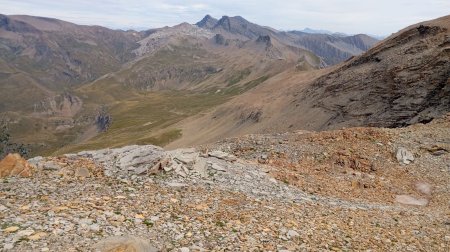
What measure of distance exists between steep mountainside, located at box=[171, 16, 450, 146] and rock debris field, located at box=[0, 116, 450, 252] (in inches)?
1094

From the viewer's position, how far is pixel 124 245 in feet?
39.6

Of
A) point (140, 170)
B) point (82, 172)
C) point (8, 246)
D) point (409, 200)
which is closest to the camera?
point (8, 246)

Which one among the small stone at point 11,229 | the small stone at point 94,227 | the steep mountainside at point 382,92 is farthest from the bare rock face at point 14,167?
the steep mountainside at point 382,92

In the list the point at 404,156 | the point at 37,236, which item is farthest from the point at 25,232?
the point at 404,156

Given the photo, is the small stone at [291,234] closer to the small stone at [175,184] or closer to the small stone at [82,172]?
the small stone at [175,184]

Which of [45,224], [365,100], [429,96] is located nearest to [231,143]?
[45,224]

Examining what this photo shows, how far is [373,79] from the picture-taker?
76125mm

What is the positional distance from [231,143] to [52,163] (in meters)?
16.1

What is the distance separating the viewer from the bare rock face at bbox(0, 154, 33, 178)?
17938 mm

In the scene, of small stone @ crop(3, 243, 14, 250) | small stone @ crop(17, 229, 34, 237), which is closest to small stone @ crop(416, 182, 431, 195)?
small stone @ crop(17, 229, 34, 237)

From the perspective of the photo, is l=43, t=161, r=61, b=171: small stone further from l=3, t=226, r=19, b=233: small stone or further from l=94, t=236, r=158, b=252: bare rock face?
l=94, t=236, r=158, b=252: bare rock face

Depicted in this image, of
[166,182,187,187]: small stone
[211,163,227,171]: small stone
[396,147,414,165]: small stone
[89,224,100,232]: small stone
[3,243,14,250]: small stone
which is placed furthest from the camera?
[396,147,414,165]: small stone

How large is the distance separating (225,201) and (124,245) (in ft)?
20.5

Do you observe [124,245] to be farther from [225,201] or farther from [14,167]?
[14,167]
